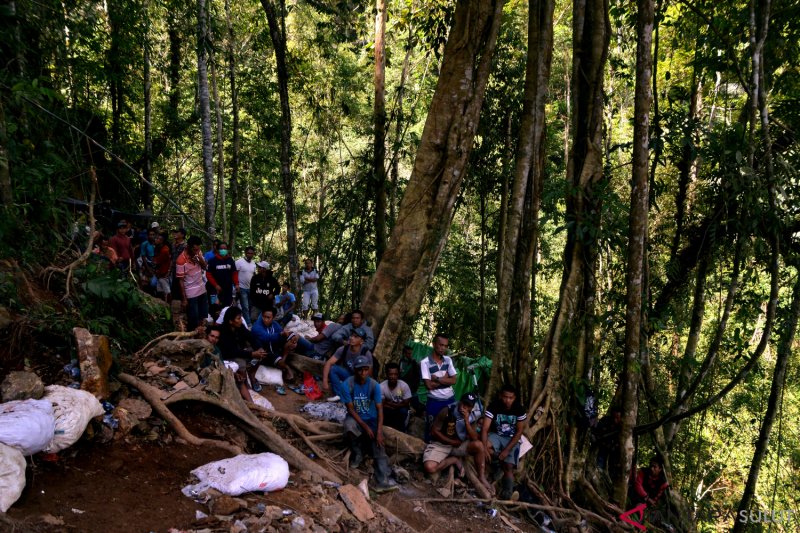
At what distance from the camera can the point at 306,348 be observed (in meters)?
7.66

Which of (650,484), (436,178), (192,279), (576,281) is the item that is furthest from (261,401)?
(650,484)

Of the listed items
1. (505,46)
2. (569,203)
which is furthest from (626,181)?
(569,203)

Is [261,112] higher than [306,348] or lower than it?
higher

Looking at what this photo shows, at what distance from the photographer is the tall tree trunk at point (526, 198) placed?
658cm

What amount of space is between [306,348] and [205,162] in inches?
192

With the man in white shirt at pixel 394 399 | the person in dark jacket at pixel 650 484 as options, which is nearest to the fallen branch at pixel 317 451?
the man in white shirt at pixel 394 399

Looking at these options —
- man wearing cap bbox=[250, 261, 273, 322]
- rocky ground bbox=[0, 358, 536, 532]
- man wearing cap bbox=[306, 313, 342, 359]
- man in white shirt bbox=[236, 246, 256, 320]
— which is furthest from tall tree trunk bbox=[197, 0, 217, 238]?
rocky ground bbox=[0, 358, 536, 532]

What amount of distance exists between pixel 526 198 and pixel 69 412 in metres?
5.36

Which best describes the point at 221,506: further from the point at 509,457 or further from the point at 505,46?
the point at 505,46

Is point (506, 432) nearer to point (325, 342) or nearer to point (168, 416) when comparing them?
point (325, 342)

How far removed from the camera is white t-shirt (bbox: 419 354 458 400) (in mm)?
6586

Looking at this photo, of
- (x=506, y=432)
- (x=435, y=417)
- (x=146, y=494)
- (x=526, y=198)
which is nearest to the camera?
(x=146, y=494)

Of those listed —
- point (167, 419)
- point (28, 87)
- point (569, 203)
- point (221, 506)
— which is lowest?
point (221, 506)

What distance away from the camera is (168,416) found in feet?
15.2
